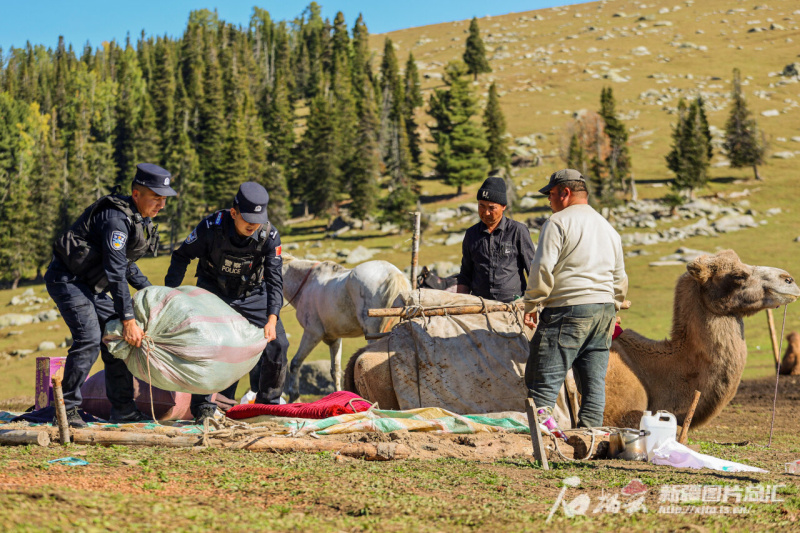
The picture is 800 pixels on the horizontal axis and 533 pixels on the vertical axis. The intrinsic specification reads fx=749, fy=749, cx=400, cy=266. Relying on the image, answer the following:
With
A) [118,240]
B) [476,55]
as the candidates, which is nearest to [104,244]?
[118,240]

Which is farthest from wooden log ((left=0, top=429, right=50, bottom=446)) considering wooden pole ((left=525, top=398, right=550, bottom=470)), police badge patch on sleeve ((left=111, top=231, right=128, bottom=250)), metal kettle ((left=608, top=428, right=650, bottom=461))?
metal kettle ((left=608, top=428, right=650, bottom=461))

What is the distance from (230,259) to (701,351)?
4.64m

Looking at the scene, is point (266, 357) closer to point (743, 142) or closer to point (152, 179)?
point (152, 179)

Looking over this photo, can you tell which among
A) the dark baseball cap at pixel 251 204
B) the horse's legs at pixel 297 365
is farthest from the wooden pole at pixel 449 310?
the horse's legs at pixel 297 365

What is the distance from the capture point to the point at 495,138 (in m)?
62.2

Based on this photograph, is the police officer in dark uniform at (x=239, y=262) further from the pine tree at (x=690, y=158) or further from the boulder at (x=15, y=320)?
the pine tree at (x=690, y=158)

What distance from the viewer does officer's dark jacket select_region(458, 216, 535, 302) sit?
8211 mm

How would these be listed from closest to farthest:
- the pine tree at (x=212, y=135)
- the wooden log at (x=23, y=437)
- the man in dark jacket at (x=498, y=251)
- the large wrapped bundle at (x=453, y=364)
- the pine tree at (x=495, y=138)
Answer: the wooden log at (x=23, y=437)
the large wrapped bundle at (x=453, y=364)
the man in dark jacket at (x=498, y=251)
the pine tree at (x=495, y=138)
the pine tree at (x=212, y=135)

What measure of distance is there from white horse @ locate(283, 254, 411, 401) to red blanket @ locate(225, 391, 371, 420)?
431cm

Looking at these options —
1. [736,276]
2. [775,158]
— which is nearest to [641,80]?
[775,158]

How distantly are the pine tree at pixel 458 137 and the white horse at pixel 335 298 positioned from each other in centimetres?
4604

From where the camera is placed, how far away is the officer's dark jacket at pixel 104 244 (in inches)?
248

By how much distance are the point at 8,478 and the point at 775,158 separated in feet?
198

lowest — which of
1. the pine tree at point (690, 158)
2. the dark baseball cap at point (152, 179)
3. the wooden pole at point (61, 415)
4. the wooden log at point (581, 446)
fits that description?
the wooden log at point (581, 446)
